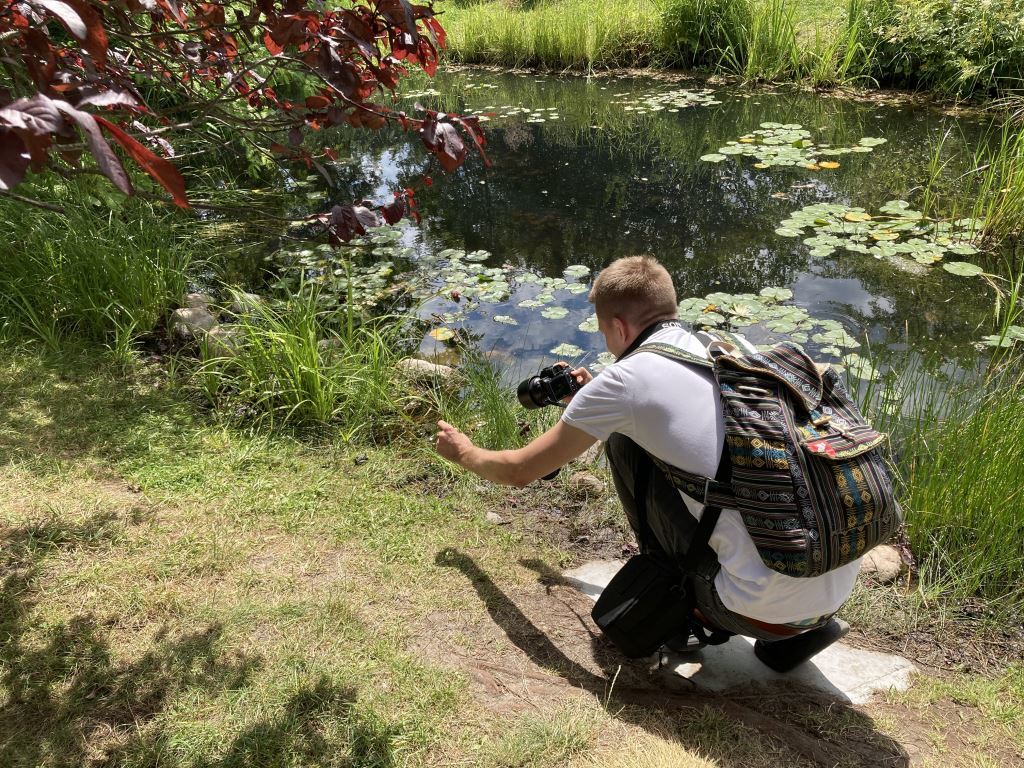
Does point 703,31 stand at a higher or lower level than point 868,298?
higher

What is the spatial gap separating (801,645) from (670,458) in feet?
2.35

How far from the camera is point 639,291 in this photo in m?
2.03

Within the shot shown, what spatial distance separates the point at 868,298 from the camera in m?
4.95

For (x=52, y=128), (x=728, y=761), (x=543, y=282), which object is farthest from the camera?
(x=543, y=282)

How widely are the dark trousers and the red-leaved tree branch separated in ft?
3.01

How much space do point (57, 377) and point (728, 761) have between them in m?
3.30

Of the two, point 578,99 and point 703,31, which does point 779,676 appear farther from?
point 703,31

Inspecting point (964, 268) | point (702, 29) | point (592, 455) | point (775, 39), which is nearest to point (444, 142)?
point (592, 455)

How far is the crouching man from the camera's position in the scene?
1.84 metres

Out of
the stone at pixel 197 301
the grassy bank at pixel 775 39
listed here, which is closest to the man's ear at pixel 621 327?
the stone at pixel 197 301

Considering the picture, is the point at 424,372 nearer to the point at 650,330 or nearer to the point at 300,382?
the point at 300,382

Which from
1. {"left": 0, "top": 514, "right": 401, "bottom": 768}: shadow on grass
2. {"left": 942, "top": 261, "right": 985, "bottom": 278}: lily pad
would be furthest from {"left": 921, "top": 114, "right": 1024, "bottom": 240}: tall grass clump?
{"left": 0, "top": 514, "right": 401, "bottom": 768}: shadow on grass

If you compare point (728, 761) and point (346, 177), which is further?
point (346, 177)

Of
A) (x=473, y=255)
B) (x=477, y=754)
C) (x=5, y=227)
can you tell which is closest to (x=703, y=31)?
(x=473, y=255)
